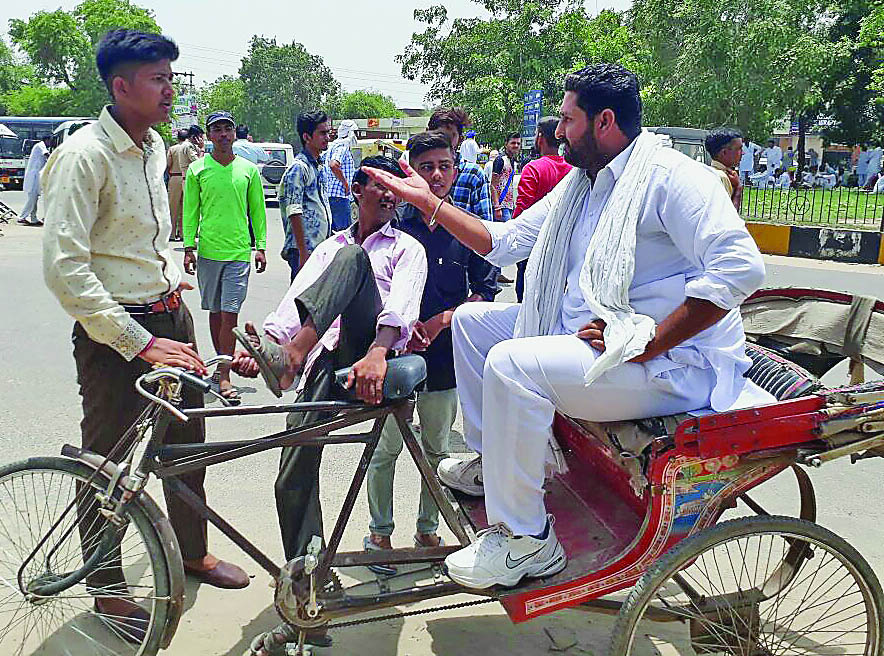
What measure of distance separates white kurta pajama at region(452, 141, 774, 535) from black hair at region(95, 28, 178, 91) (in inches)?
60.7

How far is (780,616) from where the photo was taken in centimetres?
320

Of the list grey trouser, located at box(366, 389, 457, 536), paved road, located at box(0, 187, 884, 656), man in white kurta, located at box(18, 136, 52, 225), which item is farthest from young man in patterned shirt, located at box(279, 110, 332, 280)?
man in white kurta, located at box(18, 136, 52, 225)

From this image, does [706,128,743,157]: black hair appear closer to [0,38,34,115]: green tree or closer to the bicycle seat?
the bicycle seat

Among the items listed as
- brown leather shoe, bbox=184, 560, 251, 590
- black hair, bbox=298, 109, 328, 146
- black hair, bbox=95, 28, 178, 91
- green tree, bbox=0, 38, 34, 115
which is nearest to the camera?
black hair, bbox=95, 28, 178, 91

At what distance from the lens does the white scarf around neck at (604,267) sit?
7.71ft

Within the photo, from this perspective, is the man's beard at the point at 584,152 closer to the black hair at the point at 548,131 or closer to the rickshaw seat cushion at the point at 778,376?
the rickshaw seat cushion at the point at 778,376

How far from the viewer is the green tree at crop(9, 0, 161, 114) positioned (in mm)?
49188

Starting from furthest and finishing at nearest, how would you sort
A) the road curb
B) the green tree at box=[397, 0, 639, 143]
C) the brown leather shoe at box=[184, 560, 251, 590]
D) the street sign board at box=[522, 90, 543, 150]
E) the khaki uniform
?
the green tree at box=[397, 0, 639, 143] < the street sign board at box=[522, 90, 543, 150] < the road curb < the khaki uniform < the brown leather shoe at box=[184, 560, 251, 590]

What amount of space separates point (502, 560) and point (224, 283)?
419cm

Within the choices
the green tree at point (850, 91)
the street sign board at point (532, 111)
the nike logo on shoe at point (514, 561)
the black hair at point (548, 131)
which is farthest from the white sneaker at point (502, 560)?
the green tree at point (850, 91)

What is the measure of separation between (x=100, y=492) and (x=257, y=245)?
4027 mm

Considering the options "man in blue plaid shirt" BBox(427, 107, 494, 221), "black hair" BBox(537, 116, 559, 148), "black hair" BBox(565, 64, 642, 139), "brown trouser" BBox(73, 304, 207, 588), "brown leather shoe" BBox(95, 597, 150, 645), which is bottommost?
"brown leather shoe" BBox(95, 597, 150, 645)

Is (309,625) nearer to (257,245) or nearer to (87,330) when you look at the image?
(87,330)

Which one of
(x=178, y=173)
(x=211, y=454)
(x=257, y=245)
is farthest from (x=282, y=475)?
(x=178, y=173)
